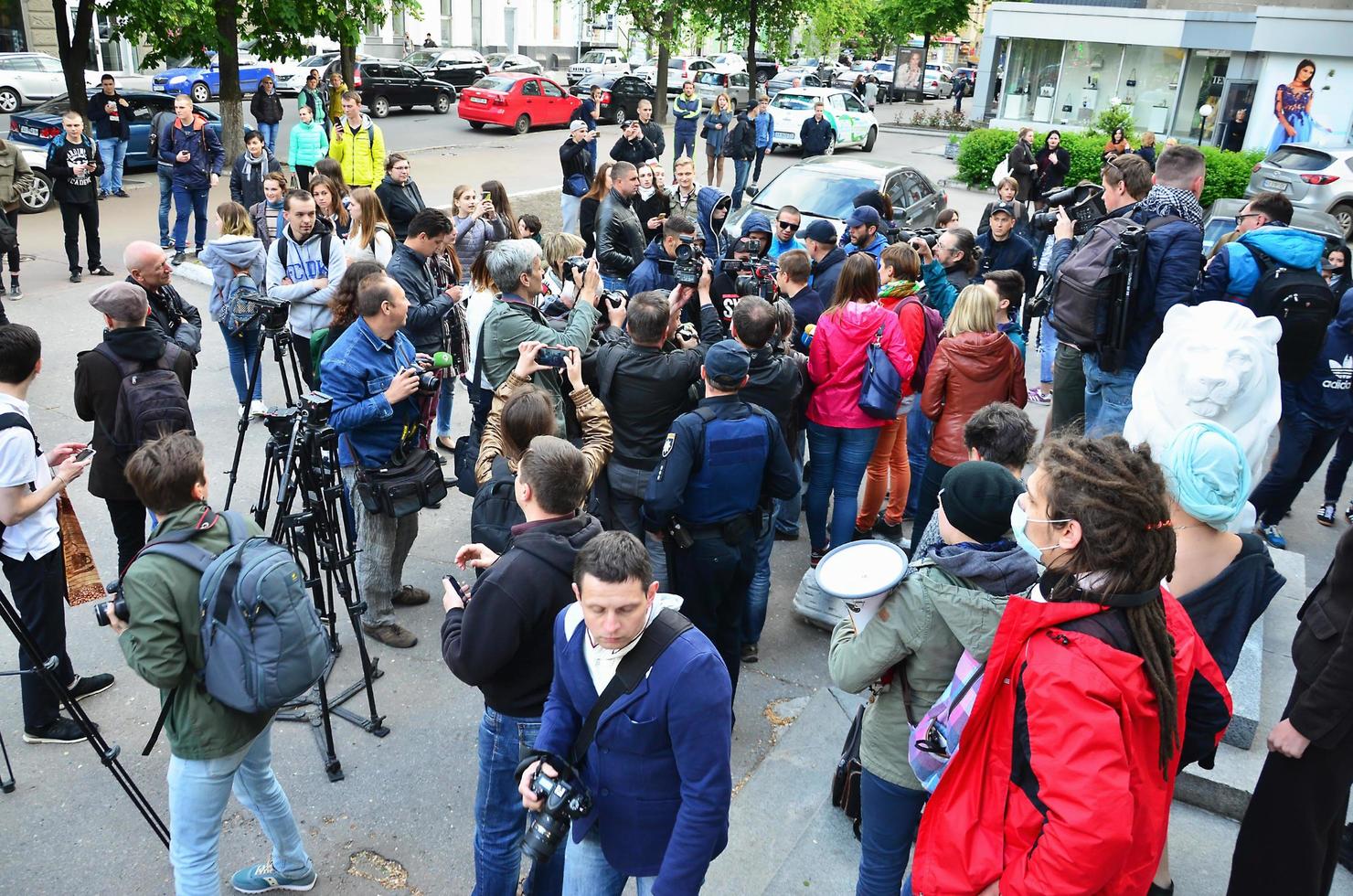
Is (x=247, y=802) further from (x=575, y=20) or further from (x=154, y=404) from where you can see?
(x=575, y=20)

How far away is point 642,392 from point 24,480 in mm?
2528

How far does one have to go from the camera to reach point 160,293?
224 inches

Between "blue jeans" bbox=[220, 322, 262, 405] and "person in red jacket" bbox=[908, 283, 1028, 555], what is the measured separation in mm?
4711

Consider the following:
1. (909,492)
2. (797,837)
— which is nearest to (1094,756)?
(797,837)

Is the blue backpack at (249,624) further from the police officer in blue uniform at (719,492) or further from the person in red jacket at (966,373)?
the person in red jacket at (966,373)

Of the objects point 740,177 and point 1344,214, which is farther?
point 740,177

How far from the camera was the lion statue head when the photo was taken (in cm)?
403

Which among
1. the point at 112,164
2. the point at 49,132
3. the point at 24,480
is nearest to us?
the point at 24,480

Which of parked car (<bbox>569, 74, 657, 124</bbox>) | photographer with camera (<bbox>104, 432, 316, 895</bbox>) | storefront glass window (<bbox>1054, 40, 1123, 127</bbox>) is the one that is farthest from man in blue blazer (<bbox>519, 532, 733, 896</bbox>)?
storefront glass window (<bbox>1054, 40, 1123, 127</bbox>)

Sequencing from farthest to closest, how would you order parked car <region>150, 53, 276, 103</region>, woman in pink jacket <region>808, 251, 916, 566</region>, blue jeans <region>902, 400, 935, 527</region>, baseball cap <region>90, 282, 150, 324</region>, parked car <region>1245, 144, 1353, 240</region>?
1. parked car <region>150, 53, 276, 103</region>
2. parked car <region>1245, 144, 1353, 240</region>
3. blue jeans <region>902, 400, 935, 527</region>
4. woman in pink jacket <region>808, 251, 916, 566</region>
5. baseball cap <region>90, 282, 150, 324</region>

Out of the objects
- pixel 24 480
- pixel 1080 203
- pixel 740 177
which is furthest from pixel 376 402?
pixel 740 177

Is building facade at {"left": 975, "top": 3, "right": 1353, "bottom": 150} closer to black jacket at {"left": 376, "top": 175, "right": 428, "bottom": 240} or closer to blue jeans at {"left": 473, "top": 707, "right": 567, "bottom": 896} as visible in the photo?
black jacket at {"left": 376, "top": 175, "right": 428, "bottom": 240}

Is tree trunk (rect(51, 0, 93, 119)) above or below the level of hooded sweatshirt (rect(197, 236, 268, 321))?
above

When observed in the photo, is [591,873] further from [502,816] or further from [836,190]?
[836,190]
